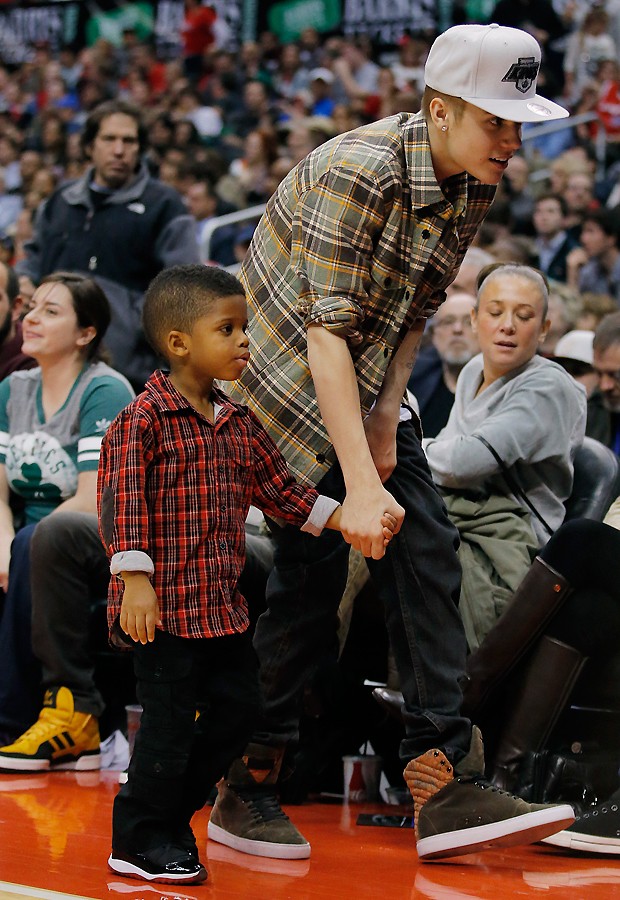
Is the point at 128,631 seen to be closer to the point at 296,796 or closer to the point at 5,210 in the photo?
the point at 296,796

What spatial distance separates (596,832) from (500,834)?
39cm

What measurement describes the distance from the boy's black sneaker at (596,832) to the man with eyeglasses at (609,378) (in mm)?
1870

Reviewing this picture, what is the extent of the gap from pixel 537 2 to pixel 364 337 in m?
10.9

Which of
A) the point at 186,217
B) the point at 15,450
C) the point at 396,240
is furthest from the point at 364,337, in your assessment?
the point at 186,217

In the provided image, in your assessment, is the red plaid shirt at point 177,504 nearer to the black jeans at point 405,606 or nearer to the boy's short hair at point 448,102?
the black jeans at point 405,606

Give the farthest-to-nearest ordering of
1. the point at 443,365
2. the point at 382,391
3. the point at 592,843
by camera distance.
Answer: the point at 443,365
the point at 592,843
the point at 382,391

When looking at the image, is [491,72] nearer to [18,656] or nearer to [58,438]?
[58,438]

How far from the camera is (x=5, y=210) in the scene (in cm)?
1357

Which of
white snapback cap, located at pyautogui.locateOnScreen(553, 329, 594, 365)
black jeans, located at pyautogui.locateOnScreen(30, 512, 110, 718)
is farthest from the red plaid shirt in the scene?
white snapback cap, located at pyautogui.locateOnScreen(553, 329, 594, 365)

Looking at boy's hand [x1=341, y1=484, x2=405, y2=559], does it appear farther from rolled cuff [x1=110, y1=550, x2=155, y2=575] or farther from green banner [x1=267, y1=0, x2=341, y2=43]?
green banner [x1=267, y1=0, x2=341, y2=43]

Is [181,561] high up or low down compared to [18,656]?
up

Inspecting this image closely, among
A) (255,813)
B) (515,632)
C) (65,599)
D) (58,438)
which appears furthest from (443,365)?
(255,813)

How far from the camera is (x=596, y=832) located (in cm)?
322

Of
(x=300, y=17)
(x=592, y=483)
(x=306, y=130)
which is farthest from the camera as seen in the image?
(x=300, y=17)
